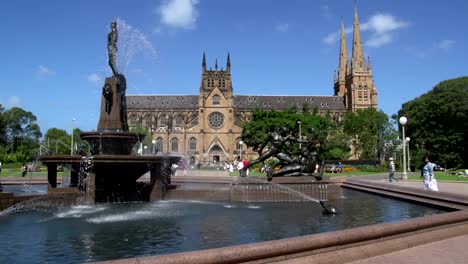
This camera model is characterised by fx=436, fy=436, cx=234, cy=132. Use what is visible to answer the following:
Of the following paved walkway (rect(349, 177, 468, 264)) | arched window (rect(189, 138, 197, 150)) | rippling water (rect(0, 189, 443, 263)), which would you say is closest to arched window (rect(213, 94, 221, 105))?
arched window (rect(189, 138, 197, 150))

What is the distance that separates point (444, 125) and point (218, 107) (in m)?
53.9

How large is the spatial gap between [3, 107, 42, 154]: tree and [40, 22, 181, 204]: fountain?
9637cm

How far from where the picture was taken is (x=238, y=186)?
17781 mm

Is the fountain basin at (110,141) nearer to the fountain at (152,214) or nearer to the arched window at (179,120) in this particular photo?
the fountain at (152,214)

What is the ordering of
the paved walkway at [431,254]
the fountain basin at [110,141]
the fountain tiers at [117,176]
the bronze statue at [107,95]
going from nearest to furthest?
1. the paved walkway at [431,254]
2. the fountain tiers at [117,176]
3. the fountain basin at [110,141]
4. the bronze statue at [107,95]

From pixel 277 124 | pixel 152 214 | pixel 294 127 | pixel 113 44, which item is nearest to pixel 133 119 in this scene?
pixel 277 124

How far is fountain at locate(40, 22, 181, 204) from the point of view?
15531 millimetres

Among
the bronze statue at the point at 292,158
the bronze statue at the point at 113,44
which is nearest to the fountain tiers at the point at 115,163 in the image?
the bronze statue at the point at 113,44

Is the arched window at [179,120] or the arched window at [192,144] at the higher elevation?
the arched window at [179,120]

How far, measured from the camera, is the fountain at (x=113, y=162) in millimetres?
15531

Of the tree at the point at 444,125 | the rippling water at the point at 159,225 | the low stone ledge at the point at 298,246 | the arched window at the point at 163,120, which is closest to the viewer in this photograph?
the low stone ledge at the point at 298,246

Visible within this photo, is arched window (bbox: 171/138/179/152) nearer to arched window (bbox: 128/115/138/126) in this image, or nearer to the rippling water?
arched window (bbox: 128/115/138/126)

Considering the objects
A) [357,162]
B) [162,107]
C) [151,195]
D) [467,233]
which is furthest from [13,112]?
[467,233]

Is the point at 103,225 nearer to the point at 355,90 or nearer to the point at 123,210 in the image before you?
the point at 123,210
